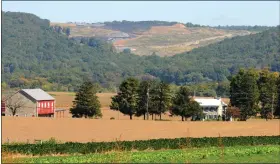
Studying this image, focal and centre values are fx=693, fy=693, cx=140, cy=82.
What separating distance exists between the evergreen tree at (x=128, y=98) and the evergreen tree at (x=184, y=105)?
5.64 m

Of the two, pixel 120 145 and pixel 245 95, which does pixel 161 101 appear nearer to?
pixel 245 95

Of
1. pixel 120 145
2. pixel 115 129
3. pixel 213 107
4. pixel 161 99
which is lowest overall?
pixel 115 129

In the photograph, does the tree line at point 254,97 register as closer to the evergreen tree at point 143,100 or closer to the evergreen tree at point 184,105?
the evergreen tree at point 184,105

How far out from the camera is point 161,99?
3760 inches

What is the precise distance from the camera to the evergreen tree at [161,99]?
9488 cm

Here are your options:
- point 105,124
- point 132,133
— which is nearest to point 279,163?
point 132,133

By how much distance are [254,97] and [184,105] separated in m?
12.8

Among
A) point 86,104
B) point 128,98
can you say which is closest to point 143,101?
point 128,98

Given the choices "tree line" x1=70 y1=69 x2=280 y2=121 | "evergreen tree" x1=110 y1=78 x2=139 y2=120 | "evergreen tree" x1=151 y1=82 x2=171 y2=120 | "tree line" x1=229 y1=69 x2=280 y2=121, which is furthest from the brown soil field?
"tree line" x1=229 y1=69 x2=280 y2=121

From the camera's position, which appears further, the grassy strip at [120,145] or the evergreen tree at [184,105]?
the evergreen tree at [184,105]

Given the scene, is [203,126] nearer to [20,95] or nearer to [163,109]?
[163,109]

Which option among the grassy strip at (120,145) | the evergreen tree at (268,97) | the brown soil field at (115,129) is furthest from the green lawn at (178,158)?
the evergreen tree at (268,97)

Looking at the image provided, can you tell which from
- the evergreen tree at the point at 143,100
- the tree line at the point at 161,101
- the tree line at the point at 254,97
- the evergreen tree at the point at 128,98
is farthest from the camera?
the tree line at the point at 254,97

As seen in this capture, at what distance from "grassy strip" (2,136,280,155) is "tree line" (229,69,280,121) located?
51160mm
